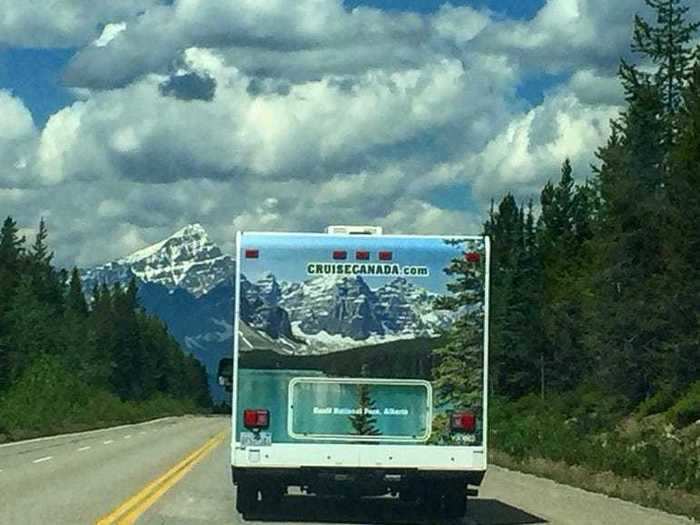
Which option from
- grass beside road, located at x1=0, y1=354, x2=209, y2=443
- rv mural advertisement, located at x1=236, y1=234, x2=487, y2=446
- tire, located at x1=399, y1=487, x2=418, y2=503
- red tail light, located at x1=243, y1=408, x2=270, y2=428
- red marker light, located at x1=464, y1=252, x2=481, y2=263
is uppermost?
red marker light, located at x1=464, y1=252, x2=481, y2=263

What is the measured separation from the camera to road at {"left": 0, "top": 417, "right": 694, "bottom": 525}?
60.5 ft

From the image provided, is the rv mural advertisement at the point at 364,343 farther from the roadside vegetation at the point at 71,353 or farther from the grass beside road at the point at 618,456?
the roadside vegetation at the point at 71,353

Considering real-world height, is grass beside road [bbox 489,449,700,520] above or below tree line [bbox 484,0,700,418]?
below

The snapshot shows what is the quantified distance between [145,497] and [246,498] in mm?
3233

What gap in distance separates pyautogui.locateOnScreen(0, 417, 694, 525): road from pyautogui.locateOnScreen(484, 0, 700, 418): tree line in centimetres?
1158

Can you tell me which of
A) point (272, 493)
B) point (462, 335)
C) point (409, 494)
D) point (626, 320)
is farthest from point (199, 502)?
point (626, 320)

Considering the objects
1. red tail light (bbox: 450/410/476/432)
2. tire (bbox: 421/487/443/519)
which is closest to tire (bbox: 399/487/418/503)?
tire (bbox: 421/487/443/519)

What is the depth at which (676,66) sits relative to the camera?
262ft

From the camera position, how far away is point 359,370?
59.2 feet

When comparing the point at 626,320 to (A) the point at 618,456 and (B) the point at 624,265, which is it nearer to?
(B) the point at 624,265

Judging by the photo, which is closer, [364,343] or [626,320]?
[364,343]

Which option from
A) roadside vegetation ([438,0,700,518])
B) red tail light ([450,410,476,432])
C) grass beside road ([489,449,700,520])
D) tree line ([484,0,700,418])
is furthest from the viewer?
tree line ([484,0,700,418])

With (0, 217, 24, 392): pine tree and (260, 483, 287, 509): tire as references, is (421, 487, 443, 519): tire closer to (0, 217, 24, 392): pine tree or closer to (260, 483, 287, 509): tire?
(260, 483, 287, 509): tire

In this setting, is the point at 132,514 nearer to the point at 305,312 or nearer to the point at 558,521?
the point at 305,312
